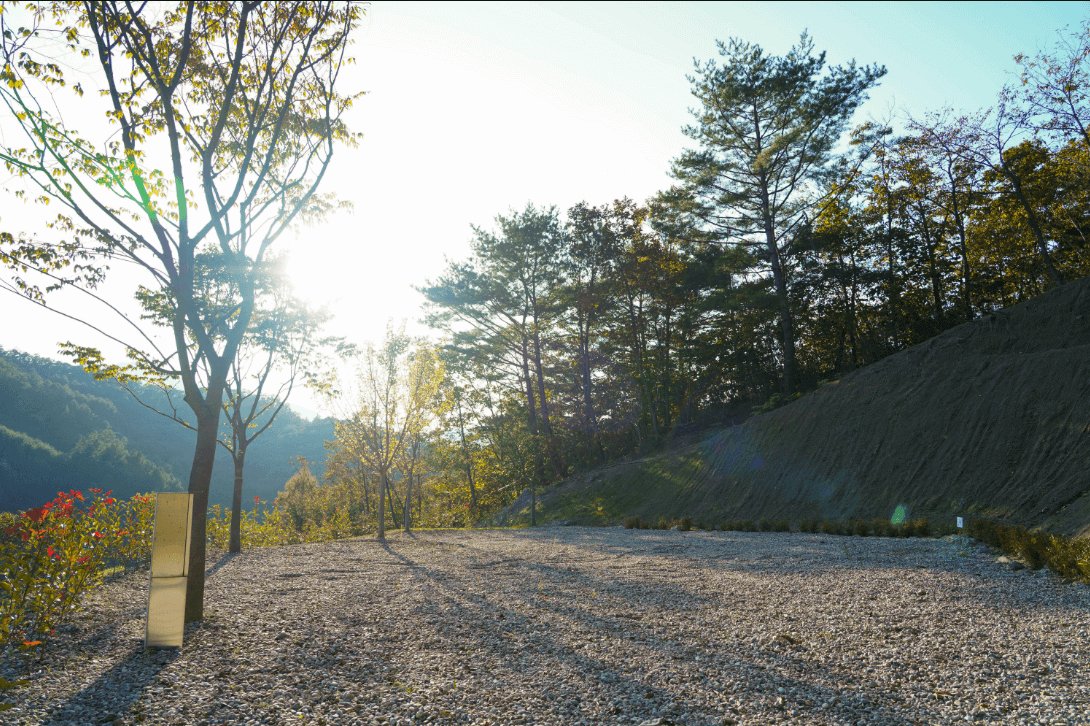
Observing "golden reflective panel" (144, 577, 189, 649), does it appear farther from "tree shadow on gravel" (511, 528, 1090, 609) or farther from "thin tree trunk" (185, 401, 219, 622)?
"tree shadow on gravel" (511, 528, 1090, 609)

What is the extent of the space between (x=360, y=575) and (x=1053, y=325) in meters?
18.4

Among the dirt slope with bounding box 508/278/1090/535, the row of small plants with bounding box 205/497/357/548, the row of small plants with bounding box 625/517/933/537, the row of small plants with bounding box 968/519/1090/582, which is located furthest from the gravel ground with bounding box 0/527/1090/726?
the dirt slope with bounding box 508/278/1090/535

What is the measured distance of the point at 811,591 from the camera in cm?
621

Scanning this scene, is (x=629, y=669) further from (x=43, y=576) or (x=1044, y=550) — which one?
(x=1044, y=550)

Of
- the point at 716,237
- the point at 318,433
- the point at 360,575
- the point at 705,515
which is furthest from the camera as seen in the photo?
the point at 318,433

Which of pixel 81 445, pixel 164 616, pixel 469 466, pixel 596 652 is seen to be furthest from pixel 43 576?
pixel 81 445

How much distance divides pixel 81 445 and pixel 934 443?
285 feet

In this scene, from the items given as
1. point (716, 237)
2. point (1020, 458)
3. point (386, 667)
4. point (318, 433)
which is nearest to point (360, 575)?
point (386, 667)

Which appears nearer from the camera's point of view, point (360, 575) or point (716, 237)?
point (360, 575)

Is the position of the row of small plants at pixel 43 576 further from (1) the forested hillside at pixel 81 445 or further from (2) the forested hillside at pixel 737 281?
(1) the forested hillside at pixel 81 445

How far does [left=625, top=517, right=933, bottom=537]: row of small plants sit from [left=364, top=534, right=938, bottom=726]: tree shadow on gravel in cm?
753

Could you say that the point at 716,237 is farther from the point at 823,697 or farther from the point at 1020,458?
the point at 823,697

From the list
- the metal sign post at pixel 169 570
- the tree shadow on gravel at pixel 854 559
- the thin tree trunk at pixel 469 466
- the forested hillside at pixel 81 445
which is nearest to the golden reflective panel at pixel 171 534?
the metal sign post at pixel 169 570

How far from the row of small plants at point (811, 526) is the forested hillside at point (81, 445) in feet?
159
